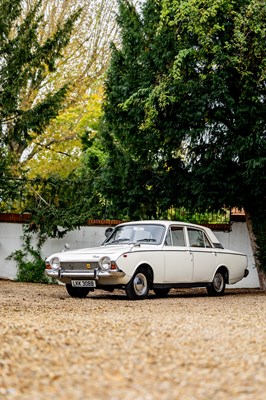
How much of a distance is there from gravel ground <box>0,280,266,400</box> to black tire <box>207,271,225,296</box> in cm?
668

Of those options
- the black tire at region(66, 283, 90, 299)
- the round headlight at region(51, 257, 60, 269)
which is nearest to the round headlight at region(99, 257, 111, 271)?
the round headlight at region(51, 257, 60, 269)

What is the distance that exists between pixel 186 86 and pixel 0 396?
12.8 metres

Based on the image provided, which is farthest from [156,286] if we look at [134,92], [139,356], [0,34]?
[0,34]

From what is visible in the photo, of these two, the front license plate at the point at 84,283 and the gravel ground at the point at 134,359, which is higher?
the front license plate at the point at 84,283

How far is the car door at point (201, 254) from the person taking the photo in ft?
52.1

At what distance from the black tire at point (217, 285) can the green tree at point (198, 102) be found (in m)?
1.91

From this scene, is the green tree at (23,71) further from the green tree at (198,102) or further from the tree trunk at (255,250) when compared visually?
the tree trunk at (255,250)

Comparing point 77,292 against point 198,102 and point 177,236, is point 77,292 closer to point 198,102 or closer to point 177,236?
point 177,236

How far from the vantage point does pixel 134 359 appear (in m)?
6.03

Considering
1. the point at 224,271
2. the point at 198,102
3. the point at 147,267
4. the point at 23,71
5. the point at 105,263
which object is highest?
the point at 23,71

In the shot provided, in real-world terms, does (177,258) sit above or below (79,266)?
above

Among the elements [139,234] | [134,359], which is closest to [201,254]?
[139,234]

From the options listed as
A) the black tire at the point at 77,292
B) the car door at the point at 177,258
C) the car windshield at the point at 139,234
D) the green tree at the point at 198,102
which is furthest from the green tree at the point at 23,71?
the black tire at the point at 77,292

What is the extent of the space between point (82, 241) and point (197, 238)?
6347 millimetres
